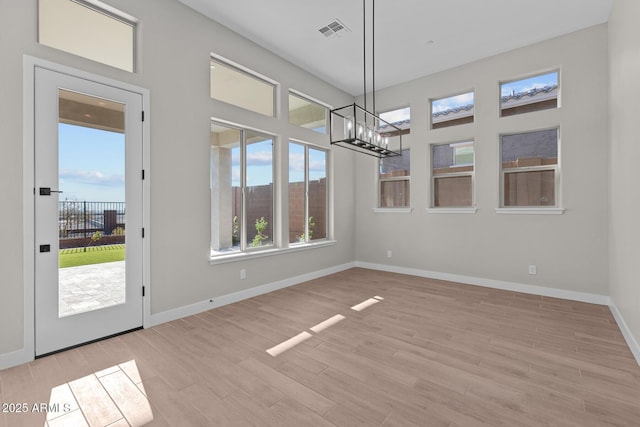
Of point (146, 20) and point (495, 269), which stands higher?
point (146, 20)

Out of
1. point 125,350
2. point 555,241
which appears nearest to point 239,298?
point 125,350

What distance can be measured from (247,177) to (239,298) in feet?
5.62

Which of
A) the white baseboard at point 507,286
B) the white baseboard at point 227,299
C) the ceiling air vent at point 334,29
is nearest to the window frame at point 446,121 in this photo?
the ceiling air vent at point 334,29

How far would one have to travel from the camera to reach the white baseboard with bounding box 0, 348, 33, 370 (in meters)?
2.34

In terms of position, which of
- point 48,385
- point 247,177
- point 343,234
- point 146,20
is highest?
point 146,20

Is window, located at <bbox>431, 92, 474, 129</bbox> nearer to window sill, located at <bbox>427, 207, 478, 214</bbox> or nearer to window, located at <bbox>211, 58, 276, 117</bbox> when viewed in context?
window sill, located at <bbox>427, 207, 478, 214</bbox>

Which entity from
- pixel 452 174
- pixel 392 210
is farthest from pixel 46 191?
pixel 452 174

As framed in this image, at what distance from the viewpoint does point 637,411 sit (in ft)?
6.01

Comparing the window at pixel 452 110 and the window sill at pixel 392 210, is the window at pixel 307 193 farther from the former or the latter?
the window at pixel 452 110

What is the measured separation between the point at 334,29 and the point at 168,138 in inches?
101

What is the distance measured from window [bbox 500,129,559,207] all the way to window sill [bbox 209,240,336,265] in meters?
3.12

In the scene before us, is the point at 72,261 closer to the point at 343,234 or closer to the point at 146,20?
the point at 146,20

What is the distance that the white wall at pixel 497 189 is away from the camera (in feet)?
13.0

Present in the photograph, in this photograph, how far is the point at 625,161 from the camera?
2893 mm
